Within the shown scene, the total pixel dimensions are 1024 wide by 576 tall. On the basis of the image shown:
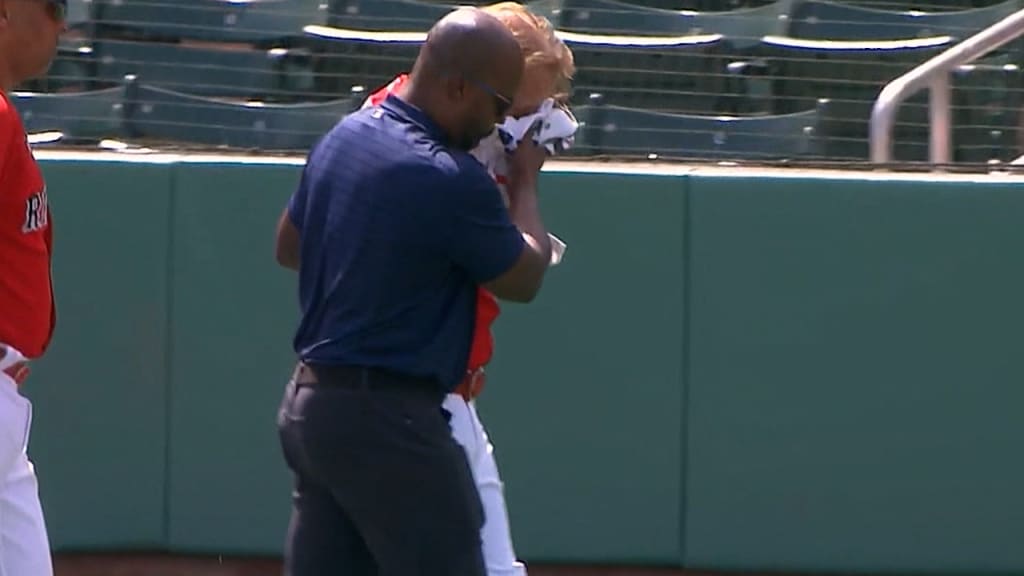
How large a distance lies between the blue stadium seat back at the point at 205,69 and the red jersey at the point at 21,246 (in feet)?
11.8

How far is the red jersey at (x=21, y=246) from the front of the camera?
315cm

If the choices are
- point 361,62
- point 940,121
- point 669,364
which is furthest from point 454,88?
point 361,62

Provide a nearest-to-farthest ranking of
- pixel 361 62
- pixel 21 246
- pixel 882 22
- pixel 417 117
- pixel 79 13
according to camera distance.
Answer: pixel 417 117
pixel 21 246
pixel 361 62
pixel 79 13
pixel 882 22

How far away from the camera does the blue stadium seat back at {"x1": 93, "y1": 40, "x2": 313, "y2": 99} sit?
691 centimetres

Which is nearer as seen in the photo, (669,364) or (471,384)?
(471,384)

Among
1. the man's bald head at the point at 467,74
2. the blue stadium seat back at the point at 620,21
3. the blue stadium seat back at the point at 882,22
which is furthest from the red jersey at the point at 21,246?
the blue stadium seat back at the point at 882,22

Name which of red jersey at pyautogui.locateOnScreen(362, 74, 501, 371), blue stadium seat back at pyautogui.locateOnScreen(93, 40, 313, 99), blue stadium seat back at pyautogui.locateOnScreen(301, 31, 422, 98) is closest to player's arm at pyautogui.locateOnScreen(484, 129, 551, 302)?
red jersey at pyautogui.locateOnScreen(362, 74, 501, 371)

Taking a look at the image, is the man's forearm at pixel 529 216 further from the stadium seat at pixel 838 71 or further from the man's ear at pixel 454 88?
the stadium seat at pixel 838 71

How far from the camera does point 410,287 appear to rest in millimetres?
3051

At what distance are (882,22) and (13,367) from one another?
4961 millimetres

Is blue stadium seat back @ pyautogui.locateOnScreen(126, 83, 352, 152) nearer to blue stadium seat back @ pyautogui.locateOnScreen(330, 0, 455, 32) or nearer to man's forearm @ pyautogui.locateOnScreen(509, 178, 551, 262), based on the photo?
blue stadium seat back @ pyautogui.locateOnScreen(330, 0, 455, 32)

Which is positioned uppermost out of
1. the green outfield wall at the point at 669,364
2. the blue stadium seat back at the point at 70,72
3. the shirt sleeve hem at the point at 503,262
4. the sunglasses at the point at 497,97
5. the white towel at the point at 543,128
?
the blue stadium seat back at the point at 70,72

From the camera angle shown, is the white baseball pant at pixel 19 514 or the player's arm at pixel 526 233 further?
the white baseball pant at pixel 19 514

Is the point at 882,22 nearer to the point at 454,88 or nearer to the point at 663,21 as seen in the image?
the point at 663,21
